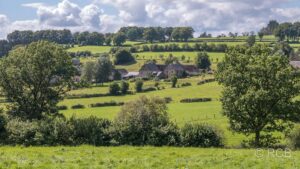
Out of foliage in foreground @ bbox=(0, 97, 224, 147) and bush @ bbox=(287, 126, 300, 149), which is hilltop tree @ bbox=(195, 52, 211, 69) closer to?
bush @ bbox=(287, 126, 300, 149)

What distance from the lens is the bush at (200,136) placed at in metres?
37.0

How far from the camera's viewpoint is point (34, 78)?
50.3m

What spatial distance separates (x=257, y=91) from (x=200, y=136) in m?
8.68

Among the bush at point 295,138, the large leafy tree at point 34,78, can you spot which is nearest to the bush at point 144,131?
the bush at point 295,138

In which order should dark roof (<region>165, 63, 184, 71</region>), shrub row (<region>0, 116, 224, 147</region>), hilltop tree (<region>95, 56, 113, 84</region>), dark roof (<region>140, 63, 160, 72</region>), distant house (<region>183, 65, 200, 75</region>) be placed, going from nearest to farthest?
shrub row (<region>0, 116, 224, 147</region>) < hilltop tree (<region>95, 56, 113, 84</region>) < distant house (<region>183, 65, 200, 75</region>) < dark roof (<region>165, 63, 184, 71</region>) < dark roof (<region>140, 63, 160, 72</region>)

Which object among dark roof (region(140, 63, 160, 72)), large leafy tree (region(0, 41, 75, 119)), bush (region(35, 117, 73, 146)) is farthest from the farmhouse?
bush (region(35, 117, 73, 146))

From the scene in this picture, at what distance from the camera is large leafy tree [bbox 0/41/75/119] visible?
163ft

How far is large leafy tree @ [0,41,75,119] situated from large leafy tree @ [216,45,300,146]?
20.1 metres

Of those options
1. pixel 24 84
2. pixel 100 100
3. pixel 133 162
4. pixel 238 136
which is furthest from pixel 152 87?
pixel 133 162

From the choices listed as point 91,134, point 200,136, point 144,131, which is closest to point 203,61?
point 200,136

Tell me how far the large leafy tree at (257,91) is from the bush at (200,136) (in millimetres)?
6319

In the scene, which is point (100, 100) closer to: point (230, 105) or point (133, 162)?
point (230, 105)

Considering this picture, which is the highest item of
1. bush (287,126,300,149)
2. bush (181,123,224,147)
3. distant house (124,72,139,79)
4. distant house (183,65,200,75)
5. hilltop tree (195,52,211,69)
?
hilltop tree (195,52,211,69)

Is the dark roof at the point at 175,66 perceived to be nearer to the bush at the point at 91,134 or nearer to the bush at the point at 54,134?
the bush at the point at 91,134
